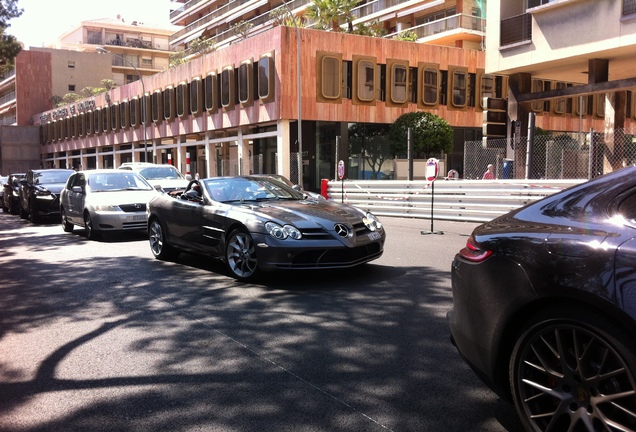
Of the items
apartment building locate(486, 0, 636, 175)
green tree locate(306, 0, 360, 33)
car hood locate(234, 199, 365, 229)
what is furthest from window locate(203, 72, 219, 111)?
car hood locate(234, 199, 365, 229)

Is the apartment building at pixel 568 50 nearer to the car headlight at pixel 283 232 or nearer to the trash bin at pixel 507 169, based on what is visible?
the trash bin at pixel 507 169

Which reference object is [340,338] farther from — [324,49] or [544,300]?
[324,49]

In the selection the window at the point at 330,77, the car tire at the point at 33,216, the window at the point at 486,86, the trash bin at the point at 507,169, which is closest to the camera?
the car tire at the point at 33,216

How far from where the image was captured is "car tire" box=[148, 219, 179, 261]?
9469 millimetres

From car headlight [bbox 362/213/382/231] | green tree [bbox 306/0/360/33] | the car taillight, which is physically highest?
green tree [bbox 306/0/360/33]

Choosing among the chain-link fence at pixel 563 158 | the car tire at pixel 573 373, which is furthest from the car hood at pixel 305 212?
the chain-link fence at pixel 563 158

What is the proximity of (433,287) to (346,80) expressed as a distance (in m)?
28.5

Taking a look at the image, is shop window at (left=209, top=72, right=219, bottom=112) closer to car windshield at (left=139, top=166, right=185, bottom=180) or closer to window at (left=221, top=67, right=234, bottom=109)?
window at (left=221, top=67, right=234, bottom=109)

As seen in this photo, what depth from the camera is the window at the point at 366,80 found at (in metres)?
34.2

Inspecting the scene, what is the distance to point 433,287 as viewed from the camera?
22.8 ft

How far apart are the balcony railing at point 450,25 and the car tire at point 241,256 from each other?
130 feet

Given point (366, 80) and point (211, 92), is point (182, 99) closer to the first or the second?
point (211, 92)

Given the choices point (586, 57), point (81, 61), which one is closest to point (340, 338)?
point (586, 57)

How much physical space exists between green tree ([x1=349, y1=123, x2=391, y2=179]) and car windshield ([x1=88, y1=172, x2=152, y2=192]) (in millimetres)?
19194
